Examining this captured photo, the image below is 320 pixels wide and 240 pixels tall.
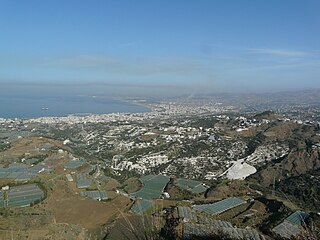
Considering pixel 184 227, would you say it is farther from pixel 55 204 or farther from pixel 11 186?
pixel 11 186

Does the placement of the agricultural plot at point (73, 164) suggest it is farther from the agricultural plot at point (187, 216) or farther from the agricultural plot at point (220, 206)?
the agricultural plot at point (187, 216)

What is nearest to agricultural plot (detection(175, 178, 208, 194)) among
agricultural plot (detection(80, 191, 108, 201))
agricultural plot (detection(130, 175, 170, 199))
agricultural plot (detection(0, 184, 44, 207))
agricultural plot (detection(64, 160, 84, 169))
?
agricultural plot (detection(130, 175, 170, 199))

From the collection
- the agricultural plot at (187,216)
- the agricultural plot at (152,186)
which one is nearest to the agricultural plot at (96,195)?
the agricultural plot at (152,186)

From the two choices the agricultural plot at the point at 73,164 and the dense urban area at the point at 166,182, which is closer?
the dense urban area at the point at 166,182

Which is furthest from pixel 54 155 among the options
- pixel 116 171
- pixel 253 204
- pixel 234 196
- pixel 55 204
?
pixel 253 204

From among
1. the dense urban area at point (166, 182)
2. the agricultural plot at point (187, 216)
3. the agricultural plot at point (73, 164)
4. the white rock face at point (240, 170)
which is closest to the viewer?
the agricultural plot at point (187, 216)

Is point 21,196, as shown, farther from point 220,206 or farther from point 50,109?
point 50,109

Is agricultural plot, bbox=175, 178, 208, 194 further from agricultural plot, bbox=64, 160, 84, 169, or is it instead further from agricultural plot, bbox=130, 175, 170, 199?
agricultural plot, bbox=64, 160, 84, 169
